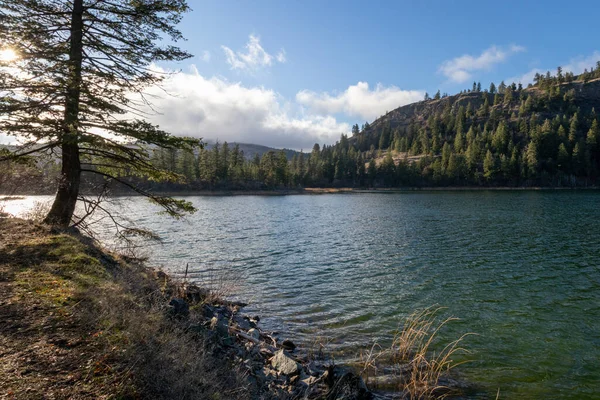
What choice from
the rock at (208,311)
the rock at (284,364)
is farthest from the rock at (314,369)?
the rock at (208,311)

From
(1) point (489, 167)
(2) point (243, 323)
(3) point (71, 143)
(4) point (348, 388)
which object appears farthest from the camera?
(1) point (489, 167)

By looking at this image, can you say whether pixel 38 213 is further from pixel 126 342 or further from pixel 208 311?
pixel 126 342

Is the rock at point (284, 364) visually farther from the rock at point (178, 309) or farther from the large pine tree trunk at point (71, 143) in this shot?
the large pine tree trunk at point (71, 143)

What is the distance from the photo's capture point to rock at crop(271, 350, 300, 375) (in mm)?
8438

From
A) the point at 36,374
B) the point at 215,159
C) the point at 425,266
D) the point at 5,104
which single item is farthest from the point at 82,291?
the point at 215,159

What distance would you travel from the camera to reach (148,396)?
4773 millimetres

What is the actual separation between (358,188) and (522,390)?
171m

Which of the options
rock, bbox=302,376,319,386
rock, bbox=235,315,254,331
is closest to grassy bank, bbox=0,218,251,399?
rock, bbox=302,376,319,386

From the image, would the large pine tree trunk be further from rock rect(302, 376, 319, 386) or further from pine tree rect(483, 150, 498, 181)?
pine tree rect(483, 150, 498, 181)

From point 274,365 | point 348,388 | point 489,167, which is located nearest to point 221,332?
point 274,365

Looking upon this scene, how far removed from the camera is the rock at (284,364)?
8.44 meters

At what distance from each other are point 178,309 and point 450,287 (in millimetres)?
14053

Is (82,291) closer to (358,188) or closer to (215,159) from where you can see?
(215,159)

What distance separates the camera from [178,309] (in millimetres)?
9250
